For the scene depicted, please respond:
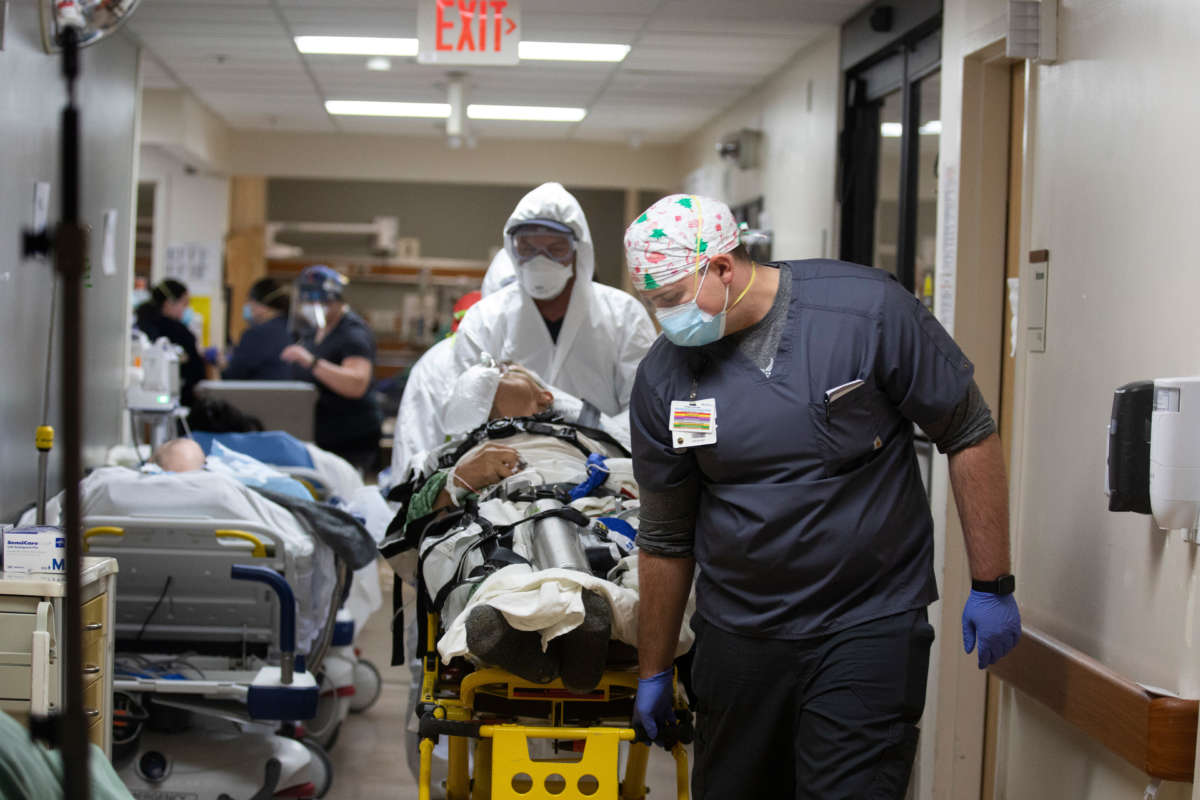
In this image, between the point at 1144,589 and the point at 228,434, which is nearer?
the point at 1144,589

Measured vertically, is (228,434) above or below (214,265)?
below

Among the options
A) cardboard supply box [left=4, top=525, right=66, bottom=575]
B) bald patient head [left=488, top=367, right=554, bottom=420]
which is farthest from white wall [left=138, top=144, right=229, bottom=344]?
cardboard supply box [left=4, top=525, right=66, bottom=575]

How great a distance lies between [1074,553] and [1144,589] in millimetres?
321

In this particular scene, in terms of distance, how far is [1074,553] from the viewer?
2564 millimetres

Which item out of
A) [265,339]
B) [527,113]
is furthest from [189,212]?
[265,339]

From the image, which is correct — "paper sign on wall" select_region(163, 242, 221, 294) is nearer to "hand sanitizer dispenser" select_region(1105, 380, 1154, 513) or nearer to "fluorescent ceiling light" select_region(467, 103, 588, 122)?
"fluorescent ceiling light" select_region(467, 103, 588, 122)

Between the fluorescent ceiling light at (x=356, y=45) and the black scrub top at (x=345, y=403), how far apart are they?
139cm

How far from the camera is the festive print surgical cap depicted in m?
2.16

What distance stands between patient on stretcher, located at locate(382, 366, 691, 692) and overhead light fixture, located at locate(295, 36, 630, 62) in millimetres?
3446

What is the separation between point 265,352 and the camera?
655 cm

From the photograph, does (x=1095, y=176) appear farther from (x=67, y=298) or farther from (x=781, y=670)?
(x=67, y=298)

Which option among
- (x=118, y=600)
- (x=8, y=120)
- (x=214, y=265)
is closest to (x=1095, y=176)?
(x=118, y=600)

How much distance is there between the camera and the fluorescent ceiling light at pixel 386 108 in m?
8.55

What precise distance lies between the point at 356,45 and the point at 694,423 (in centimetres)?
491
